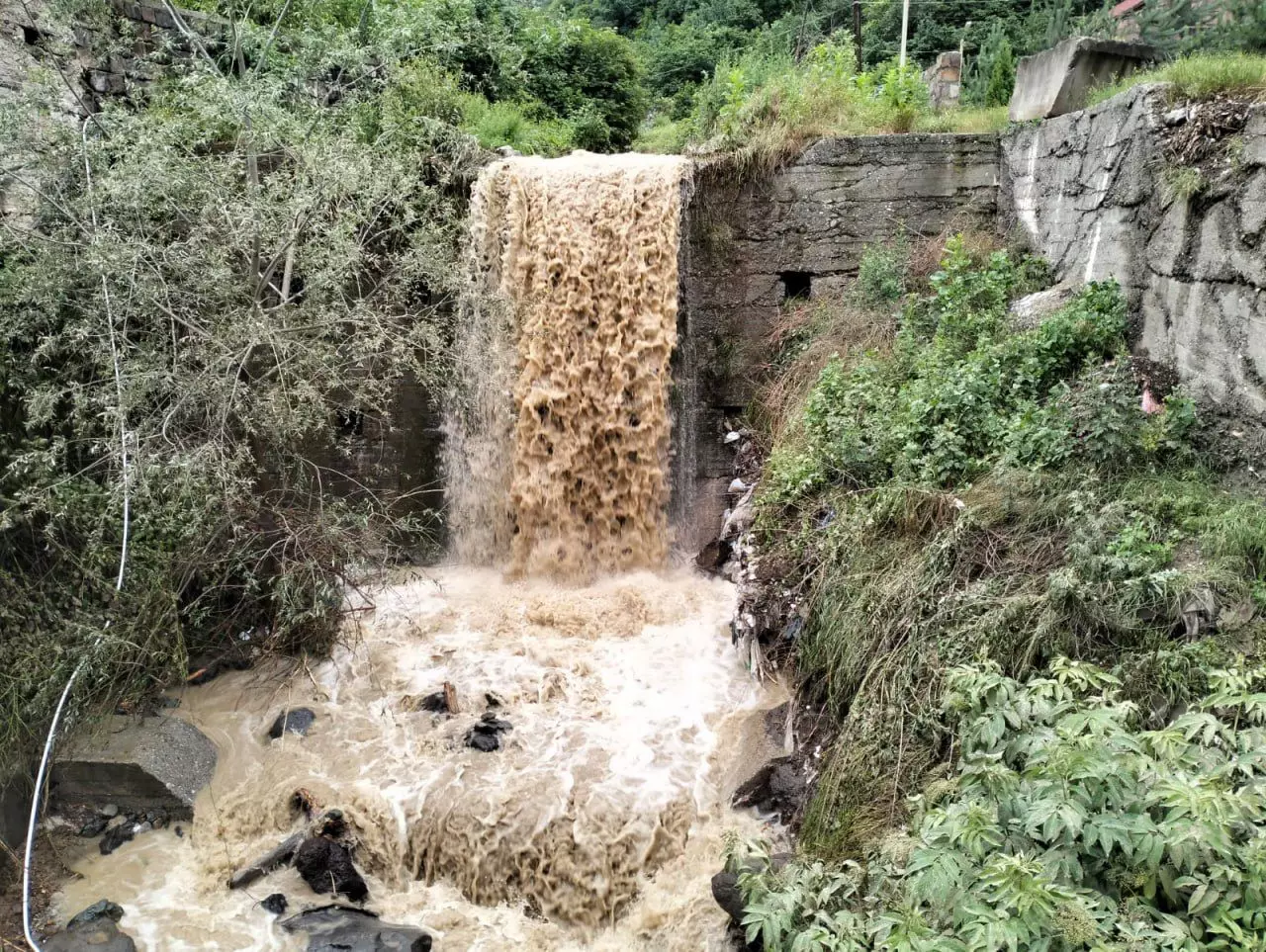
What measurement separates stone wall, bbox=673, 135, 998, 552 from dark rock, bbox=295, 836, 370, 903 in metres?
3.77

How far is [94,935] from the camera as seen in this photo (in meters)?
3.70

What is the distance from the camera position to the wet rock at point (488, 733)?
4.71 meters

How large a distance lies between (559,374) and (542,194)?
1.43 metres

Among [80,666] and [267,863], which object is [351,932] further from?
[80,666]

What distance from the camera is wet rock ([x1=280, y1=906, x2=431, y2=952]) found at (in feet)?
11.8

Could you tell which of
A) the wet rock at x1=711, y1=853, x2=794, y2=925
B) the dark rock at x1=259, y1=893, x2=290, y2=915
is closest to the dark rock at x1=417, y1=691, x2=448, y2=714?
the dark rock at x1=259, y1=893, x2=290, y2=915

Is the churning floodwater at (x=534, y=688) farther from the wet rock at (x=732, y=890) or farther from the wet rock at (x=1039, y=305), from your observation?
the wet rock at (x=1039, y=305)

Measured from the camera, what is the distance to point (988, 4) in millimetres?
17078

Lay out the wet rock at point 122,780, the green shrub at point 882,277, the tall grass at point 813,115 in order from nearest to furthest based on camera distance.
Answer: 1. the wet rock at point 122,780
2. the green shrub at point 882,277
3. the tall grass at point 813,115

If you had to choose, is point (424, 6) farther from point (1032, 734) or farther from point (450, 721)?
point (1032, 734)

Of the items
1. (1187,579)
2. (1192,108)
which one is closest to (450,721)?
(1187,579)

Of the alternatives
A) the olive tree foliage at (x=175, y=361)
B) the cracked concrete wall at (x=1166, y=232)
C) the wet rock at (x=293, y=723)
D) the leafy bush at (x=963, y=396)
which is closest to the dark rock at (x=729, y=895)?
the leafy bush at (x=963, y=396)

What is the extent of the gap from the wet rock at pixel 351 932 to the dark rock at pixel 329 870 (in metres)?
0.11

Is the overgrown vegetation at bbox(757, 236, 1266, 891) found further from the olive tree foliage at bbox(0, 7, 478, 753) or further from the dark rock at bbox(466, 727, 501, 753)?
the olive tree foliage at bbox(0, 7, 478, 753)
